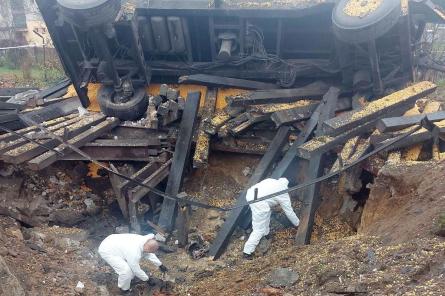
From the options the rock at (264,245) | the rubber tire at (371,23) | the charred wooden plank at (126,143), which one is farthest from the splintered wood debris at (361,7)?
the charred wooden plank at (126,143)

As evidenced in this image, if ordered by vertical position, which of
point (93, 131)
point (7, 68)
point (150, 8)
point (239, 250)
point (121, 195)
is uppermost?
point (150, 8)

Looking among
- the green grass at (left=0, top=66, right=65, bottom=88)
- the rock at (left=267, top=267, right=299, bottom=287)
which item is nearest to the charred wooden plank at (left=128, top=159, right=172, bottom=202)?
the rock at (left=267, top=267, right=299, bottom=287)

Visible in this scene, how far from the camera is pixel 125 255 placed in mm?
5609

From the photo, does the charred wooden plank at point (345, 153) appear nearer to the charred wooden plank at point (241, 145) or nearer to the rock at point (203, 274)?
the charred wooden plank at point (241, 145)

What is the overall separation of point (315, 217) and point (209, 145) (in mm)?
2108

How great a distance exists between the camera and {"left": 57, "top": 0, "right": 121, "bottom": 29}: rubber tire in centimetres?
705

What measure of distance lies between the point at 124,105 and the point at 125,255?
3.41 metres

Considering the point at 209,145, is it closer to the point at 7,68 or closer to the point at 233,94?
the point at 233,94

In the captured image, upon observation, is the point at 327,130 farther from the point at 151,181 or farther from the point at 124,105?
the point at 124,105

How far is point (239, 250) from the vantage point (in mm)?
6602

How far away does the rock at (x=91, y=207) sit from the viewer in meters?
7.51

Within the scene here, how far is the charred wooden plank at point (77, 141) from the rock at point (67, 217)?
84cm

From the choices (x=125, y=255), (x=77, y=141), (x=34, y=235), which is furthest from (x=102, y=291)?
(x=77, y=141)

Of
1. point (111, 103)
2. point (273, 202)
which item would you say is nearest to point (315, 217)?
point (273, 202)
